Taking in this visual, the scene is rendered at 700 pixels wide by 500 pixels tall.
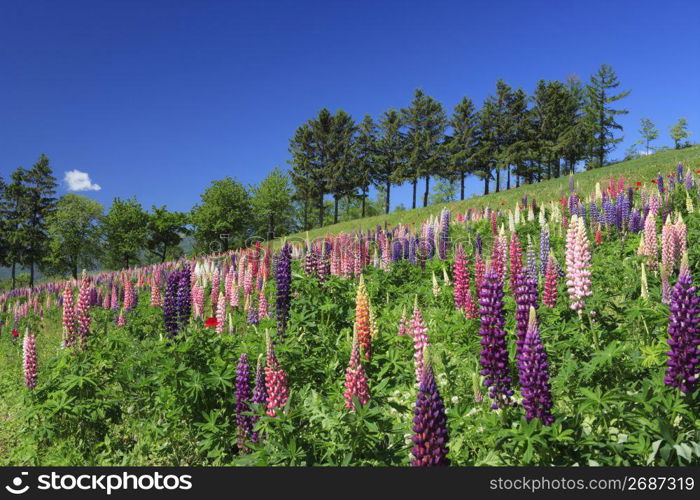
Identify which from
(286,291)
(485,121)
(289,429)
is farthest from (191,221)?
(289,429)

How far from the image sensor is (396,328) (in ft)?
19.8

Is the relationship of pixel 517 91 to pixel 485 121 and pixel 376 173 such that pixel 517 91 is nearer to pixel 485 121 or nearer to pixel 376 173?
pixel 485 121

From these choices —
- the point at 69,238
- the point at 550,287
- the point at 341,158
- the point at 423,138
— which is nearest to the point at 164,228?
the point at 69,238

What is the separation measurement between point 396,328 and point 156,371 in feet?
10.9

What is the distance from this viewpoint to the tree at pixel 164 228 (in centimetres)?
4900

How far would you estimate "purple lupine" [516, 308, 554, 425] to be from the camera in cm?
271

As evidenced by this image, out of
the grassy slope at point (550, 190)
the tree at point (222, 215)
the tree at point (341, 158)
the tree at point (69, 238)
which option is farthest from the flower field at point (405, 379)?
the tree at point (341, 158)

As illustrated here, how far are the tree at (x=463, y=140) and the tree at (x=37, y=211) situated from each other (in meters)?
50.3

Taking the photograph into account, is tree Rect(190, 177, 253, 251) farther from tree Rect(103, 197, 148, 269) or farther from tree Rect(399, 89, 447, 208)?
tree Rect(399, 89, 447, 208)

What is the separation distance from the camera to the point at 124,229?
1839 inches

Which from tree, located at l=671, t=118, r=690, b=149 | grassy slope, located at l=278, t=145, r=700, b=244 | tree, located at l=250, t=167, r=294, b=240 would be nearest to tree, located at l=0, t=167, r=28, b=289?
tree, located at l=250, t=167, r=294, b=240

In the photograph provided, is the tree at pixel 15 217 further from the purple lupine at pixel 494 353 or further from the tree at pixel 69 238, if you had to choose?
the purple lupine at pixel 494 353

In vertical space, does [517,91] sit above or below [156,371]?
above

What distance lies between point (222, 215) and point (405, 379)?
1894 inches
